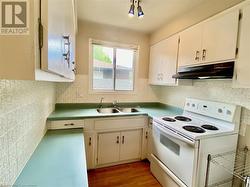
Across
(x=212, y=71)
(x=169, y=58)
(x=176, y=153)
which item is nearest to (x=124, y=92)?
(x=169, y=58)

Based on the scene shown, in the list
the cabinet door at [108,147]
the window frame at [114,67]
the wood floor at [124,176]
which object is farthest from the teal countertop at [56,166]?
the window frame at [114,67]

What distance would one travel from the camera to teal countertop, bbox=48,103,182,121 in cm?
213

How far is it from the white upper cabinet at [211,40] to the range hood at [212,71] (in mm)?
69

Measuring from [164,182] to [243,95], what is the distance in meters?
1.46

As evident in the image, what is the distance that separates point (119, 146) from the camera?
97.1 inches

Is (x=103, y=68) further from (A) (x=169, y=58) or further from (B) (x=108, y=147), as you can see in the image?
(B) (x=108, y=147)

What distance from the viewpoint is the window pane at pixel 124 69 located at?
3076 millimetres

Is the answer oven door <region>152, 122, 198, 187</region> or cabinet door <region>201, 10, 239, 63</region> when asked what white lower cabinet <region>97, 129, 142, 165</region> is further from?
cabinet door <region>201, 10, 239, 63</region>

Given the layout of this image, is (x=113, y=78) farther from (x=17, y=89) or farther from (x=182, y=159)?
(x=17, y=89)

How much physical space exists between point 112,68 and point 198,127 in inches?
76.4

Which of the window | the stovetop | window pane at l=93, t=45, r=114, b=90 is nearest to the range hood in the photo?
the stovetop

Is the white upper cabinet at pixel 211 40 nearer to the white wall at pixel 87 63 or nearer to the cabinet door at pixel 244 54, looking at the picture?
the cabinet door at pixel 244 54

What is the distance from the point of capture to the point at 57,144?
149 centimetres

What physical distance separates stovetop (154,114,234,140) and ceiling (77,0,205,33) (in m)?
1.55
